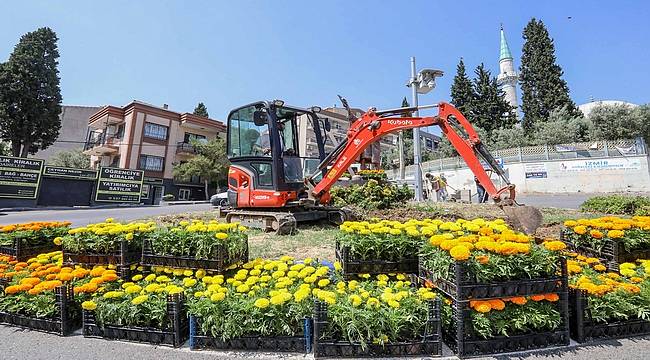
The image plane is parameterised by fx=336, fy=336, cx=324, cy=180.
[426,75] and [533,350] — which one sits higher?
[426,75]

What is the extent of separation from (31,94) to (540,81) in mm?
57077

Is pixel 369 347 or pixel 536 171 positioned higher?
pixel 536 171

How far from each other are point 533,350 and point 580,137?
41814mm

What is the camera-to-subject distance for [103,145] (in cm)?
3962

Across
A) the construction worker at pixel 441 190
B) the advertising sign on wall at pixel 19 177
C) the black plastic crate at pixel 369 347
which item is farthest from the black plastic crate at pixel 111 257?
the advertising sign on wall at pixel 19 177

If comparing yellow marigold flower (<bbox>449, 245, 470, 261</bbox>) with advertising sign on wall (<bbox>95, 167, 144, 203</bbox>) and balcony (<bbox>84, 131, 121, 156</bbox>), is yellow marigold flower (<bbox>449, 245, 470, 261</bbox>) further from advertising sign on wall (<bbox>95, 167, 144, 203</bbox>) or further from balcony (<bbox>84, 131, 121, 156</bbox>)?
balcony (<bbox>84, 131, 121, 156</bbox>)

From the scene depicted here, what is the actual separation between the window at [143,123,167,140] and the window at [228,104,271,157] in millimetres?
35103

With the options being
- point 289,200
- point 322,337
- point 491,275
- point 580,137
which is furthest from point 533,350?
point 580,137

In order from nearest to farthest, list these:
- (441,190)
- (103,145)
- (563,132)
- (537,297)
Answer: (537,297) < (441,190) < (563,132) < (103,145)

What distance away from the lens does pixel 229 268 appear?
4.26 meters

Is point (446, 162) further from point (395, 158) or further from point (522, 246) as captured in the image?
point (522, 246)

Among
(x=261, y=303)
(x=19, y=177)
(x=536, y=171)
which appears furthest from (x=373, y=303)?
(x=536, y=171)

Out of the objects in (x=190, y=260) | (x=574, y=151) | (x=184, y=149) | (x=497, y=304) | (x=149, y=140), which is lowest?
(x=497, y=304)

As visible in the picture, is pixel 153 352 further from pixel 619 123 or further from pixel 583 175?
pixel 619 123
